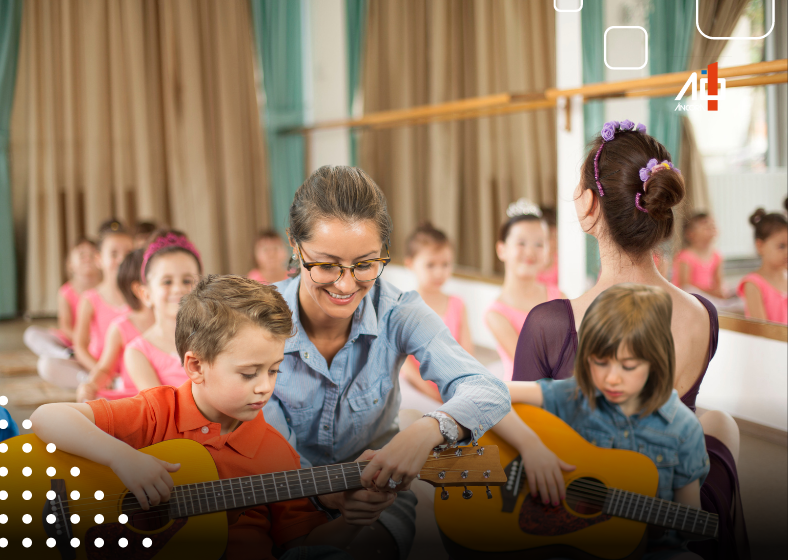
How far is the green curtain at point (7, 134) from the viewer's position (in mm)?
2020

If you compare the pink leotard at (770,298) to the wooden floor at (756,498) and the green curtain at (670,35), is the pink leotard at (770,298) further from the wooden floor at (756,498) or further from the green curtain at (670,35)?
the green curtain at (670,35)

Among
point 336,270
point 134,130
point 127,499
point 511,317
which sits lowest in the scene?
point 127,499

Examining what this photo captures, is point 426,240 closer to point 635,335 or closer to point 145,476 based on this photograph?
point 635,335

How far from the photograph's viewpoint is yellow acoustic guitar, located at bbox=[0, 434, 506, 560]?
40.5 inches

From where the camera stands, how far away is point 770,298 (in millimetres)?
2090

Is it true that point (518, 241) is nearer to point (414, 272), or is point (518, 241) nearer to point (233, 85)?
point (414, 272)

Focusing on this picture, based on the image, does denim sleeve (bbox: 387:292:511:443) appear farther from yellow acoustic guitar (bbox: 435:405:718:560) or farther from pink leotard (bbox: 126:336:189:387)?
pink leotard (bbox: 126:336:189:387)

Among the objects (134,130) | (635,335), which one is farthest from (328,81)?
(134,130)

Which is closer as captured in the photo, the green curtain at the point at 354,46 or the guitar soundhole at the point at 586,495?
the guitar soundhole at the point at 586,495

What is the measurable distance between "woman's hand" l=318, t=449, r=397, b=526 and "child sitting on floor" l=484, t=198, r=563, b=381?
29cm

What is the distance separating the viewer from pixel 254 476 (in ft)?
3.51

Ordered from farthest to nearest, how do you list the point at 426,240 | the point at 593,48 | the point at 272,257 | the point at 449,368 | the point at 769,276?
1. the point at 272,257
2. the point at 426,240
3. the point at 769,276
4. the point at 593,48
5. the point at 449,368

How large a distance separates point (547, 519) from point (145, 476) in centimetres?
65

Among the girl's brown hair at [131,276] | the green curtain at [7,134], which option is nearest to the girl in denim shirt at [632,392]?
the girl's brown hair at [131,276]
